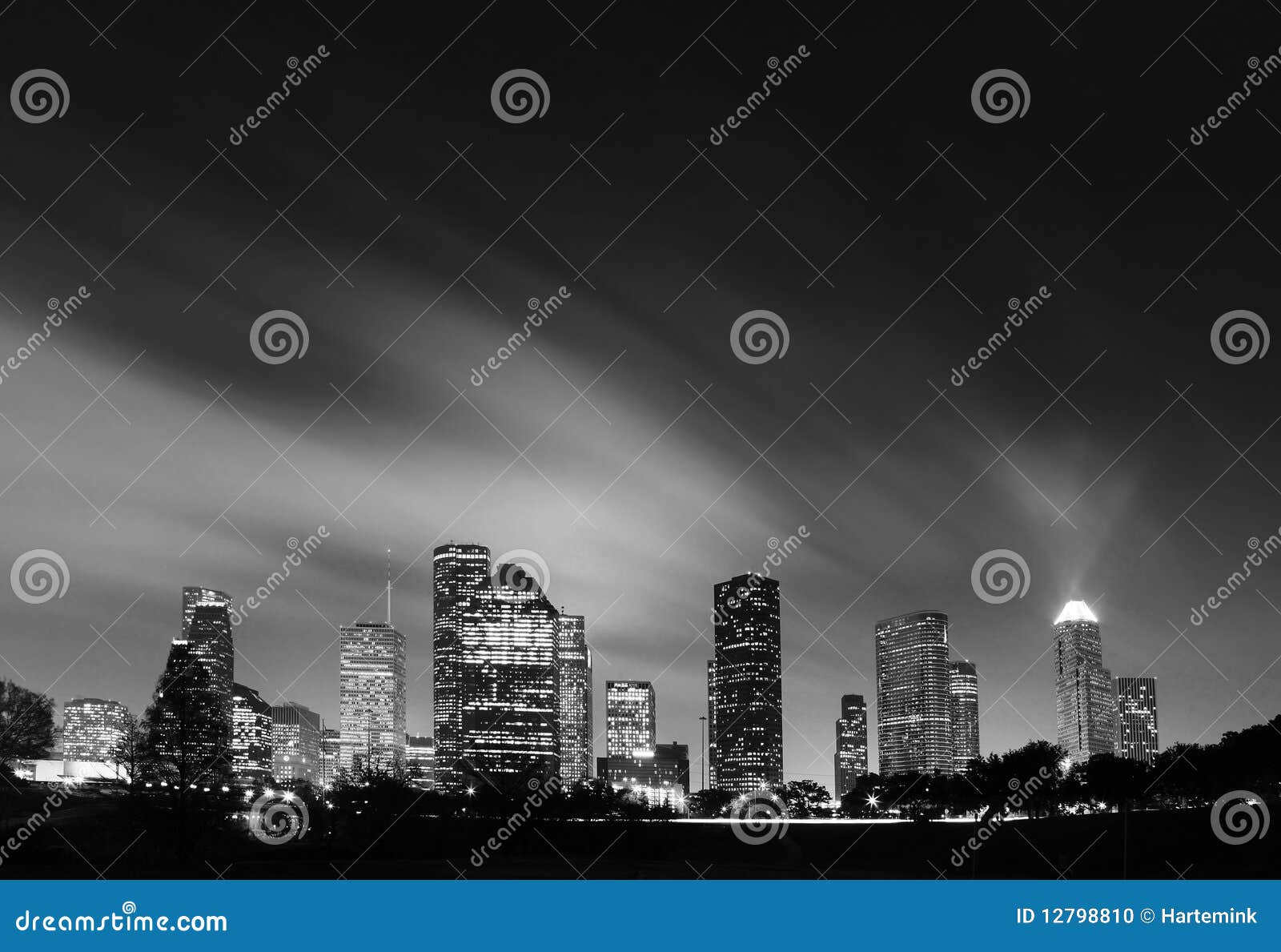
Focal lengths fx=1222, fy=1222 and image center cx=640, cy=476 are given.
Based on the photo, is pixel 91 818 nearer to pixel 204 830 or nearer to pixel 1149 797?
pixel 204 830

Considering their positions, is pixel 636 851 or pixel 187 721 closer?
pixel 187 721

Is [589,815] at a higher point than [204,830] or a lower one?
higher

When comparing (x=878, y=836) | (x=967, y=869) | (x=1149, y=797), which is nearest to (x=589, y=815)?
(x=878, y=836)

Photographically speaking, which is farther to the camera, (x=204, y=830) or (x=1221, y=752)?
(x=1221, y=752)

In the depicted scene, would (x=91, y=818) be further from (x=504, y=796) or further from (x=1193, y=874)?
(x=1193, y=874)

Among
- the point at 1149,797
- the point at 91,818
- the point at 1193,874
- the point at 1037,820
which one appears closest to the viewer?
the point at 1193,874

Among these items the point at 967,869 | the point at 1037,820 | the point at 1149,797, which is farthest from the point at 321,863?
the point at 1149,797

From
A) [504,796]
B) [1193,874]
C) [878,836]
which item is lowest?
[1193,874]

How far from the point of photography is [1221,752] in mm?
106438

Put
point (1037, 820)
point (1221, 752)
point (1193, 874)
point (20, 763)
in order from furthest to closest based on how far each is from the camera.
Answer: point (1221, 752) < point (20, 763) < point (1037, 820) < point (1193, 874)

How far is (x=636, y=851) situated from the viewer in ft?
270

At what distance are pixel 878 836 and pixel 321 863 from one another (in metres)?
41.1

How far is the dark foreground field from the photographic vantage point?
53.6 metres

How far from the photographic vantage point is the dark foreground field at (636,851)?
53562 millimetres
